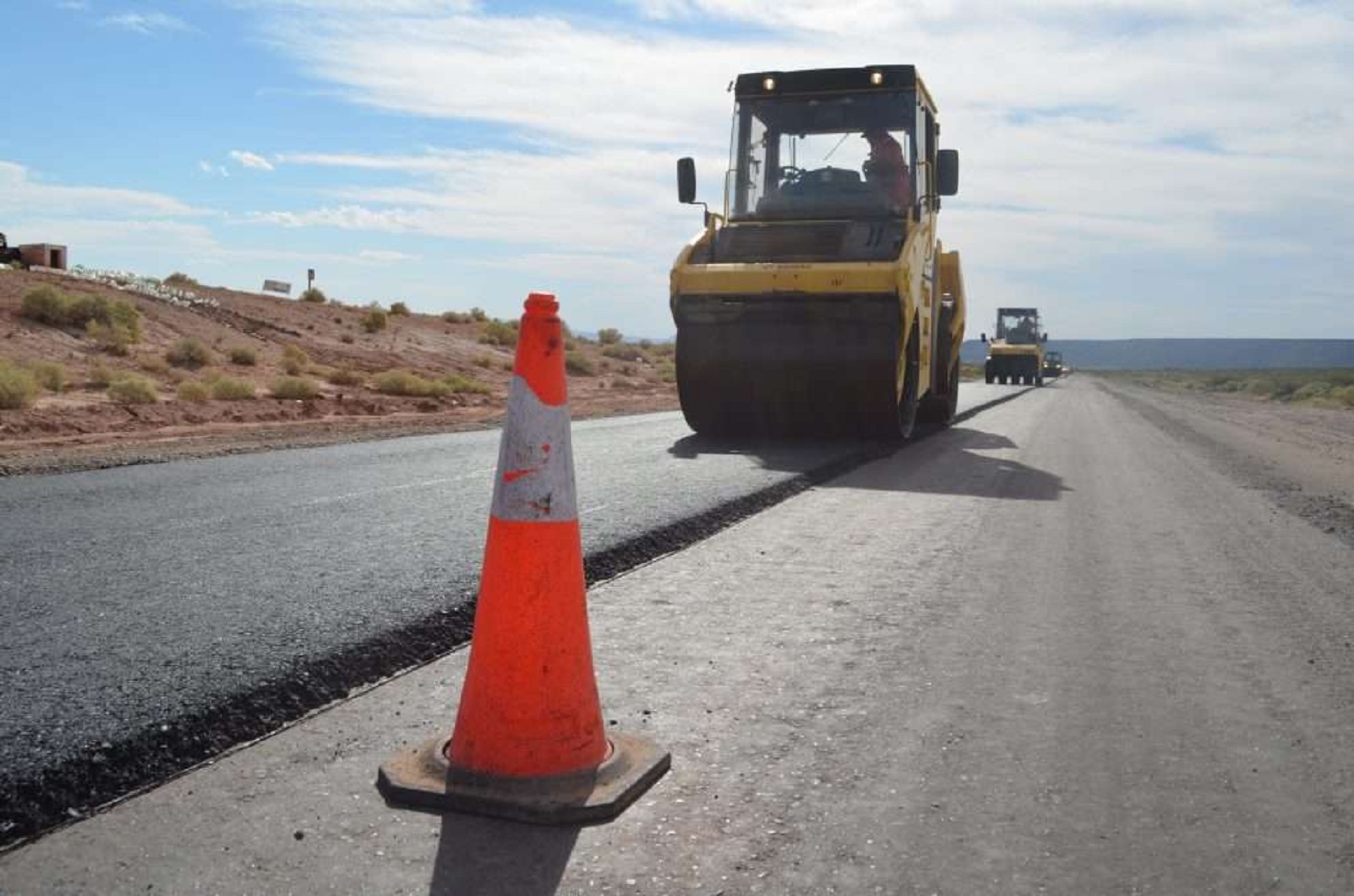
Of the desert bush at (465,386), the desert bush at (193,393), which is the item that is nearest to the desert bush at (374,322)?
the desert bush at (465,386)

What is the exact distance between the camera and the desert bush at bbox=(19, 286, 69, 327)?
23656 millimetres

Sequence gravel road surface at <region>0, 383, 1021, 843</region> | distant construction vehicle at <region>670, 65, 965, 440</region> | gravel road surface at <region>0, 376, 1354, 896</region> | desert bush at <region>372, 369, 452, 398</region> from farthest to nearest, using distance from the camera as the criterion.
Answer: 1. desert bush at <region>372, 369, 452, 398</region>
2. distant construction vehicle at <region>670, 65, 965, 440</region>
3. gravel road surface at <region>0, 383, 1021, 843</region>
4. gravel road surface at <region>0, 376, 1354, 896</region>

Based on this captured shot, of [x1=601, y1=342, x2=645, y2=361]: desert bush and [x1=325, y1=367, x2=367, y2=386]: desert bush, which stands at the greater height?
[x1=601, y1=342, x2=645, y2=361]: desert bush

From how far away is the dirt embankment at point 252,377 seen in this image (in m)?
13.6

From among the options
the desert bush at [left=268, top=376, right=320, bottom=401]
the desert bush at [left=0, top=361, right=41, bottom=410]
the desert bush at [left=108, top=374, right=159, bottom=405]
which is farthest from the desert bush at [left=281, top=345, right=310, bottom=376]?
the desert bush at [left=0, top=361, right=41, bottom=410]

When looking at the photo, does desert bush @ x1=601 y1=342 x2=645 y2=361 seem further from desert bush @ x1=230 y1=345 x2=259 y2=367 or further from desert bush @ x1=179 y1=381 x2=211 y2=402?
desert bush @ x1=179 y1=381 x2=211 y2=402

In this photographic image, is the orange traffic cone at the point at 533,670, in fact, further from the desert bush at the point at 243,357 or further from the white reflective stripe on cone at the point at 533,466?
the desert bush at the point at 243,357

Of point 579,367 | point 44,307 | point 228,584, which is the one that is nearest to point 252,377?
point 44,307

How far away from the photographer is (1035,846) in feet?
8.98

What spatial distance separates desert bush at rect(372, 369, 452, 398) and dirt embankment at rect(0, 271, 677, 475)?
9 centimetres

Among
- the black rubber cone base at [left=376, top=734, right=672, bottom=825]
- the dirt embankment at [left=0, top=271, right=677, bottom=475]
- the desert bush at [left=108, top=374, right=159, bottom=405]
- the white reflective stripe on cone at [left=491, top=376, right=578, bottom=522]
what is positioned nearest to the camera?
the black rubber cone base at [left=376, top=734, right=672, bottom=825]

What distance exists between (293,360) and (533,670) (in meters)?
24.0

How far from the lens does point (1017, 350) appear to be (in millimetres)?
47781

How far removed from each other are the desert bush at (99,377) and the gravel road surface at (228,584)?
998cm
